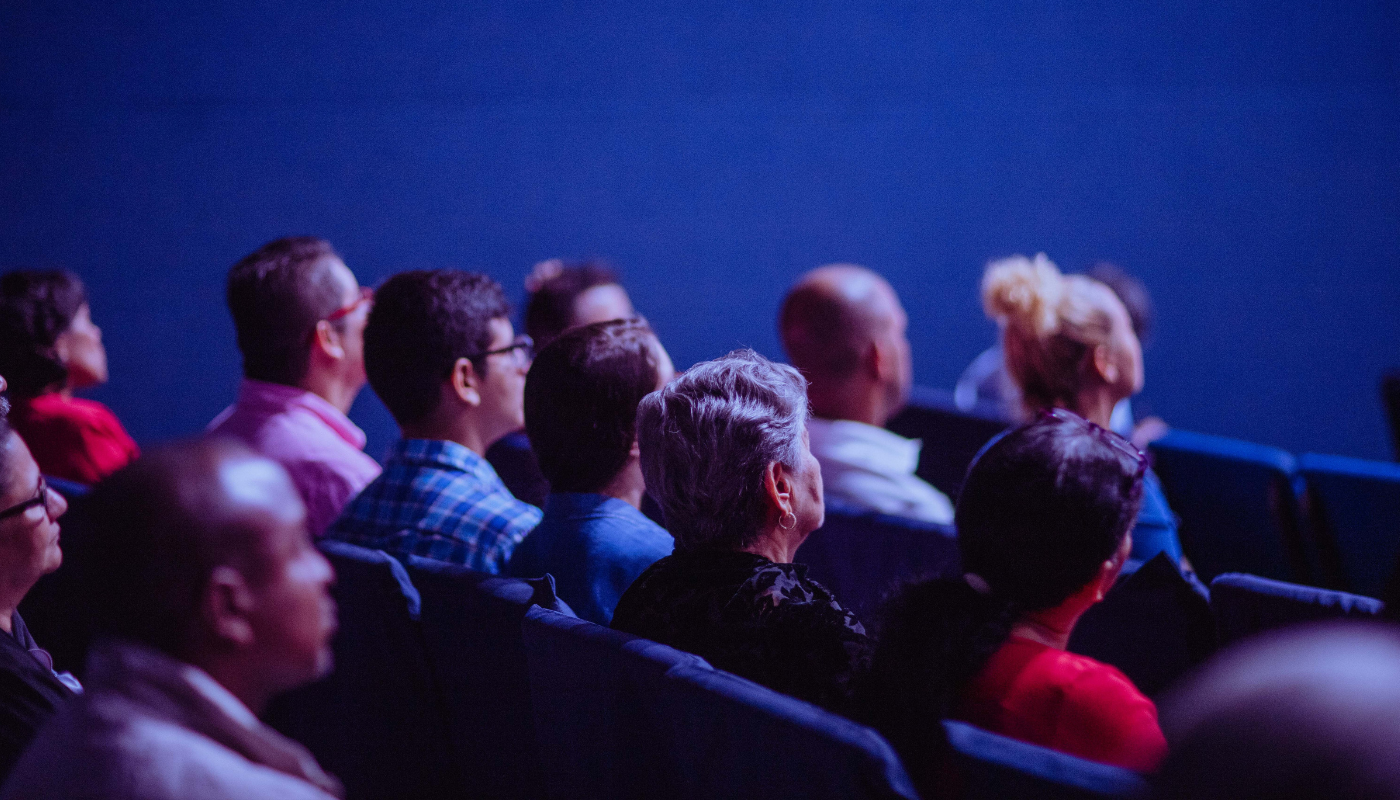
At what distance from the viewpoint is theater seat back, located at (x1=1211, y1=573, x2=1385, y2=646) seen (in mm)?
1696

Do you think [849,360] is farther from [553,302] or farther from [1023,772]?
[1023,772]

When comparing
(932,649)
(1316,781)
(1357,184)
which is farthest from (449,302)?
(1357,184)

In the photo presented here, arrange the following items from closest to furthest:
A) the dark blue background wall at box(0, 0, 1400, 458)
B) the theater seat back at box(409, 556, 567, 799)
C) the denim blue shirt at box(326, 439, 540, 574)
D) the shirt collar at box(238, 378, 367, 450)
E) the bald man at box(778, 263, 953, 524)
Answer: the theater seat back at box(409, 556, 567, 799)
the denim blue shirt at box(326, 439, 540, 574)
the shirt collar at box(238, 378, 367, 450)
the bald man at box(778, 263, 953, 524)
the dark blue background wall at box(0, 0, 1400, 458)

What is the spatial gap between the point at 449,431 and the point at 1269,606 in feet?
5.18

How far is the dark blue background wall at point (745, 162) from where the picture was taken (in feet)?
13.6

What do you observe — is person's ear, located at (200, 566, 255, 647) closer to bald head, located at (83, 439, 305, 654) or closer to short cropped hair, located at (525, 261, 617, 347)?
bald head, located at (83, 439, 305, 654)

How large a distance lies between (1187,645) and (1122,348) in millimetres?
1162

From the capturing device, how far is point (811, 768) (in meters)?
1.22

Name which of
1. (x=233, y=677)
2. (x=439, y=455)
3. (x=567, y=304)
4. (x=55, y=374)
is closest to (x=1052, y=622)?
(x=233, y=677)

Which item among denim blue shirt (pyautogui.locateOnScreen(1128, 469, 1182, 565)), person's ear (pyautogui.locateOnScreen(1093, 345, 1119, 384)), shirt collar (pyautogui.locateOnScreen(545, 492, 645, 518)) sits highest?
person's ear (pyautogui.locateOnScreen(1093, 345, 1119, 384))

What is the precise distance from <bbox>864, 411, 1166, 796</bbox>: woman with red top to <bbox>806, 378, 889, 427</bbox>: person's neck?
143 cm

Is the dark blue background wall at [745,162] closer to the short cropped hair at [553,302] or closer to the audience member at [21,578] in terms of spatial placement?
the short cropped hair at [553,302]

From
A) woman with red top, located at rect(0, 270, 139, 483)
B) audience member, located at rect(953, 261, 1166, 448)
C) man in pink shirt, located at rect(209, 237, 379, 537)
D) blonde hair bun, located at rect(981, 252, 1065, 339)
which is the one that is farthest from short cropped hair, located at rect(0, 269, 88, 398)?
audience member, located at rect(953, 261, 1166, 448)

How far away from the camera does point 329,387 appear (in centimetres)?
285
